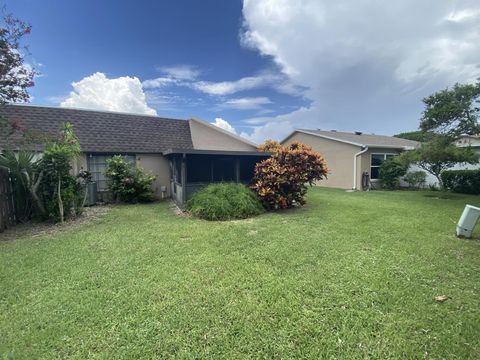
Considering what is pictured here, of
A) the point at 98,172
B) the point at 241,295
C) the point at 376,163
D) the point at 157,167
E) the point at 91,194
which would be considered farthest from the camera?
the point at 376,163

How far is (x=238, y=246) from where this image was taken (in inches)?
219

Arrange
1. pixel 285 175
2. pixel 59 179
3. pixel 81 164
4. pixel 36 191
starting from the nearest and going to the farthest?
pixel 59 179
pixel 36 191
pixel 285 175
pixel 81 164

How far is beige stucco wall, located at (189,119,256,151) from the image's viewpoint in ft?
48.4

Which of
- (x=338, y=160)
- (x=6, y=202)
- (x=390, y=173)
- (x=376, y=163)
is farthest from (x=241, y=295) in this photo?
(x=376, y=163)

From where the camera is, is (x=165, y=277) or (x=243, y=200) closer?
(x=165, y=277)

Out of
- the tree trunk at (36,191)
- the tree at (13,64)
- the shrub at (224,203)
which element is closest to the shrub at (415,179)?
the shrub at (224,203)

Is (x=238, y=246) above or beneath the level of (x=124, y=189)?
beneath

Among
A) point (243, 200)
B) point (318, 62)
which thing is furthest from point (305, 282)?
point (318, 62)

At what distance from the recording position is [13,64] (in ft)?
22.6

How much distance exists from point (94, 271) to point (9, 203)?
547 cm

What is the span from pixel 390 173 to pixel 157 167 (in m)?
15.1

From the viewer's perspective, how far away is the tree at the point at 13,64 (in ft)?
21.7

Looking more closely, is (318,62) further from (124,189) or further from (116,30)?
(124,189)

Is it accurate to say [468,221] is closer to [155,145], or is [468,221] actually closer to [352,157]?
[352,157]
